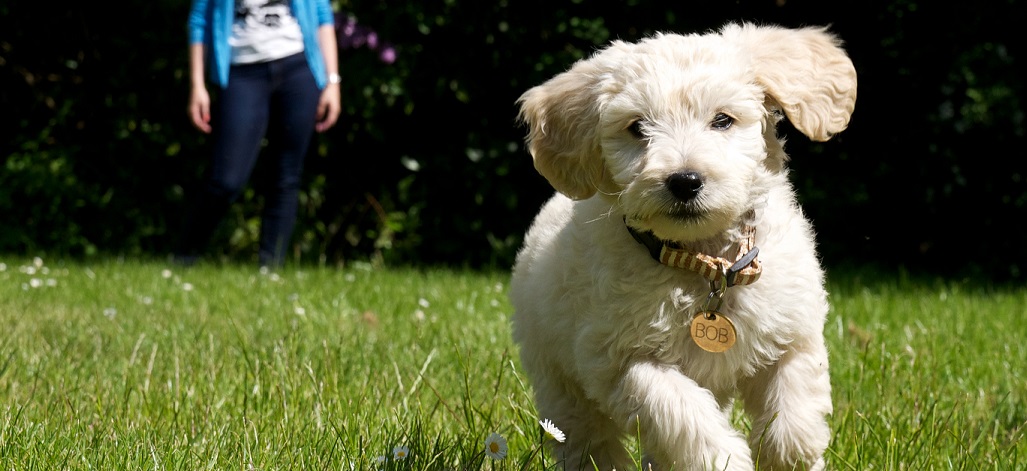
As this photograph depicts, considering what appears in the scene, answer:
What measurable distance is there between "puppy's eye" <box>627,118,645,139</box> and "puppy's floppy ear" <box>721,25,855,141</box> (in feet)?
1.11

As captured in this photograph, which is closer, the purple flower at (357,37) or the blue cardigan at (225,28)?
the blue cardigan at (225,28)

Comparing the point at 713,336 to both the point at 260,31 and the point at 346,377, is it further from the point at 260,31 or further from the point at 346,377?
the point at 260,31

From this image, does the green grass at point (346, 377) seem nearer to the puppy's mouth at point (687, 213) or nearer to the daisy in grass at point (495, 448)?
the daisy in grass at point (495, 448)

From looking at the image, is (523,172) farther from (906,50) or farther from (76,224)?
(76,224)

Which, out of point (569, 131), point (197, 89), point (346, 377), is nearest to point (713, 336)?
point (569, 131)

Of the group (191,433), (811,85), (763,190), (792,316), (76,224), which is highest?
(811,85)

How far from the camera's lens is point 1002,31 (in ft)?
24.9

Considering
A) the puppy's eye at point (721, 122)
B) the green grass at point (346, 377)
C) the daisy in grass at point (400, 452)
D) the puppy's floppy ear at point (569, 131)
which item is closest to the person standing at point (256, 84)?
the green grass at point (346, 377)

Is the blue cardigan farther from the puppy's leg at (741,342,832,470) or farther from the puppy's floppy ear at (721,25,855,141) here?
the puppy's leg at (741,342,832,470)

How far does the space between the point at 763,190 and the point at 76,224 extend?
289 inches

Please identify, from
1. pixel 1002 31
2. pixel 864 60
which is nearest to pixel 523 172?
pixel 864 60

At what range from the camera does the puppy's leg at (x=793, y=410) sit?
2.62 m

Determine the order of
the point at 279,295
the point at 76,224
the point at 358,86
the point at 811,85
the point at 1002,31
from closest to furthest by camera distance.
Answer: the point at 811,85
the point at 279,295
the point at 1002,31
the point at 358,86
the point at 76,224

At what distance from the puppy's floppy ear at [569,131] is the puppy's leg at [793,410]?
0.68 metres
